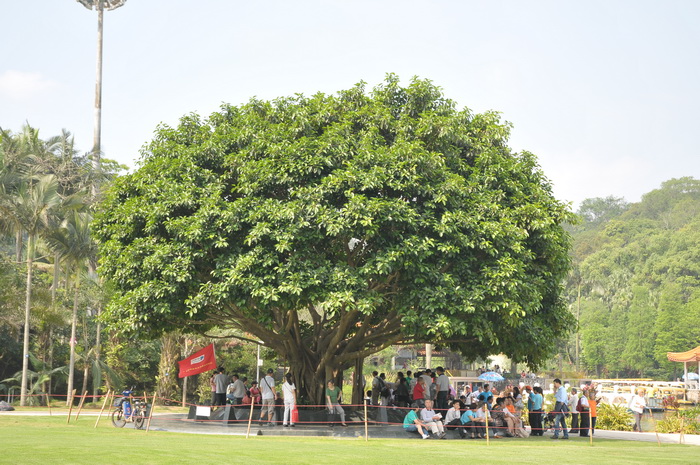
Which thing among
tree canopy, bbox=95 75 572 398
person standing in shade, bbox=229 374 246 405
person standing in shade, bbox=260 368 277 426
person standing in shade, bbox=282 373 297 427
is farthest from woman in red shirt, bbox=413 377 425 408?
person standing in shade, bbox=229 374 246 405

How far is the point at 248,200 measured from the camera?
1989 centimetres

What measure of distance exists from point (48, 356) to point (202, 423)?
70.4 ft

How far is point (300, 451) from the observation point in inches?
583

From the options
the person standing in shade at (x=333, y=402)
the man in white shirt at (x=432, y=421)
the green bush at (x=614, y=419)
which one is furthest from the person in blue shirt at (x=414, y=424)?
the green bush at (x=614, y=419)

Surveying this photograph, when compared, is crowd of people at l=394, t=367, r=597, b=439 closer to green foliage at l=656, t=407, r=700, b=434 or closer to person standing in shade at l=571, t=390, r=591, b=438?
person standing in shade at l=571, t=390, r=591, b=438

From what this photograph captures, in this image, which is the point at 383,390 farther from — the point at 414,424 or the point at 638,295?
the point at 638,295

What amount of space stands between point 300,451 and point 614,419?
16620mm

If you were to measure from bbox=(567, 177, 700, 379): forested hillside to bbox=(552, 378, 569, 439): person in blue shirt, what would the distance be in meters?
41.7

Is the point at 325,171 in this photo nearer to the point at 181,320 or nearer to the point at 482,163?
the point at 482,163

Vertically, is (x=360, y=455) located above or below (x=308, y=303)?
below

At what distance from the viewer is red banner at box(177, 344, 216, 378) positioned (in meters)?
25.0

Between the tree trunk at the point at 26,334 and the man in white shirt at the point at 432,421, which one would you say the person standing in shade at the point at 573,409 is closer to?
the man in white shirt at the point at 432,421

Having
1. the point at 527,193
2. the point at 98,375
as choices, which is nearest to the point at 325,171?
the point at 527,193

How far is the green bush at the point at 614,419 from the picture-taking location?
2686 centimetres
